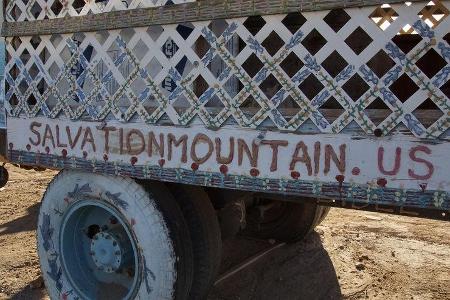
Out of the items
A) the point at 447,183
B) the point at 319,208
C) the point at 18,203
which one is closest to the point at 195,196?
the point at 447,183

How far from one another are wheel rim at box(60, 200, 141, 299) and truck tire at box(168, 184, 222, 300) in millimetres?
340

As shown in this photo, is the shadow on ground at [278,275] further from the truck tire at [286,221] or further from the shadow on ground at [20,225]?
Result: the shadow on ground at [20,225]

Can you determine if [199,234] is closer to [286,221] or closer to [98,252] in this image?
[98,252]

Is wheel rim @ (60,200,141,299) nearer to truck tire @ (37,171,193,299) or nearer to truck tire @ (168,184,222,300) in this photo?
truck tire @ (37,171,193,299)

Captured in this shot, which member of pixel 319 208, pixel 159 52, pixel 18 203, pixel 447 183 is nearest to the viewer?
pixel 447 183

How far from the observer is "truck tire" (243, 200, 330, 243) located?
4.25 metres

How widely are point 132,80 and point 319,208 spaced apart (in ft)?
8.31

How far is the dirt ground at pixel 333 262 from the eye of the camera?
3.56 m

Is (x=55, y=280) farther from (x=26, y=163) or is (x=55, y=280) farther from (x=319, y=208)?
(x=319, y=208)

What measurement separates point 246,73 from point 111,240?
1367 millimetres

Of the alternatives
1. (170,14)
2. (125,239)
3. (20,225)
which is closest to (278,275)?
(125,239)

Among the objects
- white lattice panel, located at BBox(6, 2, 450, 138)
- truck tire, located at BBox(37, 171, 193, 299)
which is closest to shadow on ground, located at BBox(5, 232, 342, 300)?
truck tire, located at BBox(37, 171, 193, 299)

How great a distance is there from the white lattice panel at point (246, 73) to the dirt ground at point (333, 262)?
157 cm

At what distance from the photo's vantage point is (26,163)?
298 centimetres
